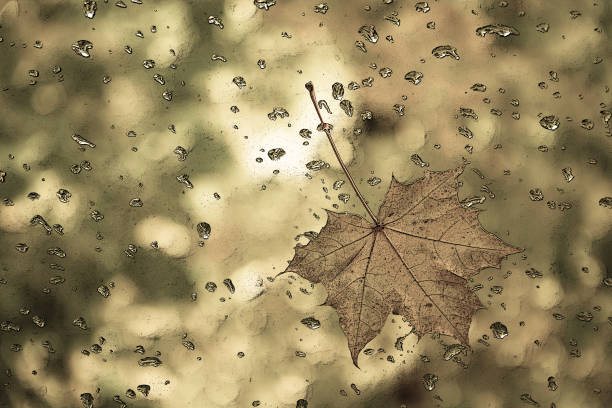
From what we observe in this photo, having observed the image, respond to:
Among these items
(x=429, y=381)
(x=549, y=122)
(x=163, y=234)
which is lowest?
(x=429, y=381)

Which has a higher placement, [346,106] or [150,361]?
[346,106]

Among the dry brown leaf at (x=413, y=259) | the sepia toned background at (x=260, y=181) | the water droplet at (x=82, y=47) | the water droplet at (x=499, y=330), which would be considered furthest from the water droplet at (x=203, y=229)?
the water droplet at (x=499, y=330)

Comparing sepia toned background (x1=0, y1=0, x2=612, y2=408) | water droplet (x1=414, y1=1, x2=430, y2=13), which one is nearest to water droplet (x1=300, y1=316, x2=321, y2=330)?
sepia toned background (x1=0, y1=0, x2=612, y2=408)

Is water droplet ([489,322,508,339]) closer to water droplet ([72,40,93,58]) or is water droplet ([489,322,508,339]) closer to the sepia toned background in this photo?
the sepia toned background

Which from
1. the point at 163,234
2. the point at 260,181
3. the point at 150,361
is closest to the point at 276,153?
the point at 260,181

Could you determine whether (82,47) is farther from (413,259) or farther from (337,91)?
(413,259)

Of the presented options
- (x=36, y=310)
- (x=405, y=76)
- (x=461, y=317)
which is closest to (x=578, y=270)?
(x=461, y=317)

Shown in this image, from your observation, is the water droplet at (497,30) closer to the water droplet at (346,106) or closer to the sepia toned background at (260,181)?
the sepia toned background at (260,181)

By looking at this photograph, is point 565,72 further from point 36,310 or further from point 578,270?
point 36,310
